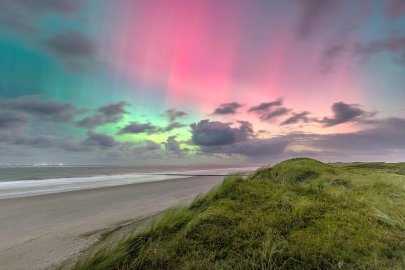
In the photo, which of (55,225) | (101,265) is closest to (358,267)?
(101,265)

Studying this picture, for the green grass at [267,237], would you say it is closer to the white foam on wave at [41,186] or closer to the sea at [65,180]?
the sea at [65,180]

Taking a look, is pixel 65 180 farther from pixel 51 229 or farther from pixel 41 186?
pixel 51 229

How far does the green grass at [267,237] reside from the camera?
4.37 metres

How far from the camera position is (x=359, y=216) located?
6.46 metres

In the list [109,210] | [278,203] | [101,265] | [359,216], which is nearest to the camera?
[101,265]

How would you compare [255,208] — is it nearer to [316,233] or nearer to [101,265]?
[316,233]

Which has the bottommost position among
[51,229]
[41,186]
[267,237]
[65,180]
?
[51,229]

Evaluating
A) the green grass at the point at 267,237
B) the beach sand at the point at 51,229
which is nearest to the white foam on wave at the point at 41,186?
the beach sand at the point at 51,229

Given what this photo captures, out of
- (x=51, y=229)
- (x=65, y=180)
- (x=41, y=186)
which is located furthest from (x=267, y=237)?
(x=65, y=180)

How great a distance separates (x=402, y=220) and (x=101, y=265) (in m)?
6.81

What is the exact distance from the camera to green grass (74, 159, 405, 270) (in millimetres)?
4371

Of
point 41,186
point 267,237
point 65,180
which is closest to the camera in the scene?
point 267,237

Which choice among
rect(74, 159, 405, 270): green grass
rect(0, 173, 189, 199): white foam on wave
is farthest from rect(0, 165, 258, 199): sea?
rect(74, 159, 405, 270): green grass

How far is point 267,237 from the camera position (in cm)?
505
